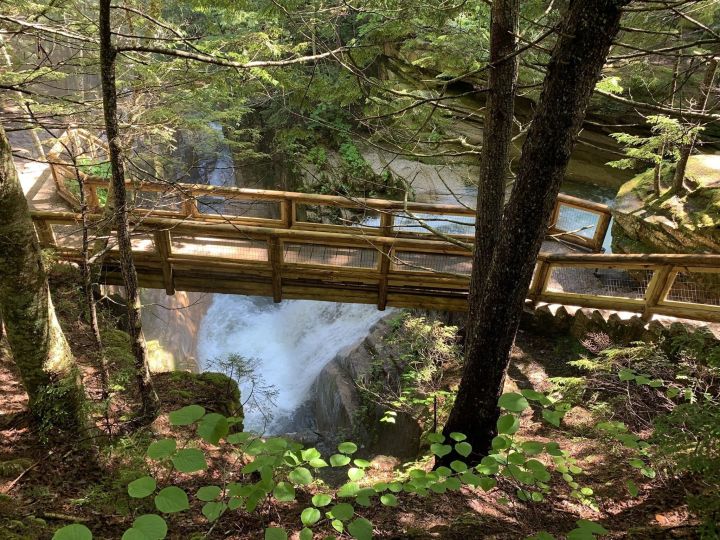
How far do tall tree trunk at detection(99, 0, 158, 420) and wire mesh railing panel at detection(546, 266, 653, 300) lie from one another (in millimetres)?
5265

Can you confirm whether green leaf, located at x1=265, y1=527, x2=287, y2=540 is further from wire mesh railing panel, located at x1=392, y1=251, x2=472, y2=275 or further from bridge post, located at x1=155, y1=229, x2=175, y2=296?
bridge post, located at x1=155, y1=229, x2=175, y2=296

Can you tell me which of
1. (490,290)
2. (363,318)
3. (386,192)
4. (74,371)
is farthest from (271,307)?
(490,290)

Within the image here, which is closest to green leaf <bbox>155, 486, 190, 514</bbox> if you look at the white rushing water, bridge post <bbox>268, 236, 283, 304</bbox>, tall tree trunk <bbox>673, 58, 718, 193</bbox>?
bridge post <bbox>268, 236, 283, 304</bbox>

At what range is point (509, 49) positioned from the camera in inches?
136

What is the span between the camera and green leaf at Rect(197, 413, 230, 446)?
166cm

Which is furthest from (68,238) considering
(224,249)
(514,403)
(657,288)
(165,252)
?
(657,288)

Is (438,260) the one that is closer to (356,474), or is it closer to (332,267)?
(332,267)

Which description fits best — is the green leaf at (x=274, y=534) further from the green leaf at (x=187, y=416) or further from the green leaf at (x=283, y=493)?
the green leaf at (x=187, y=416)

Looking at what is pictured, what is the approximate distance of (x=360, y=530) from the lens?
170cm

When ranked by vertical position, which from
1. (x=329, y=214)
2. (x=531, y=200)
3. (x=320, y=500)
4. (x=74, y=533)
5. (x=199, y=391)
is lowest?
(x=199, y=391)

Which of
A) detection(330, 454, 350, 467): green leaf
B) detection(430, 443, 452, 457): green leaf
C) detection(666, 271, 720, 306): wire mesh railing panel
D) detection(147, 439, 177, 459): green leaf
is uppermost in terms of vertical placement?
detection(147, 439, 177, 459): green leaf

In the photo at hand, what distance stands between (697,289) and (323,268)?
4884 millimetres

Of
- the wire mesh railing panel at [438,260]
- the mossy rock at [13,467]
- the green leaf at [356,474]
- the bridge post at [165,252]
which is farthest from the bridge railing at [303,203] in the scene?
the green leaf at [356,474]

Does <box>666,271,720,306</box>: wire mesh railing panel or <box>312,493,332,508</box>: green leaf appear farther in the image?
<box>666,271,720,306</box>: wire mesh railing panel
